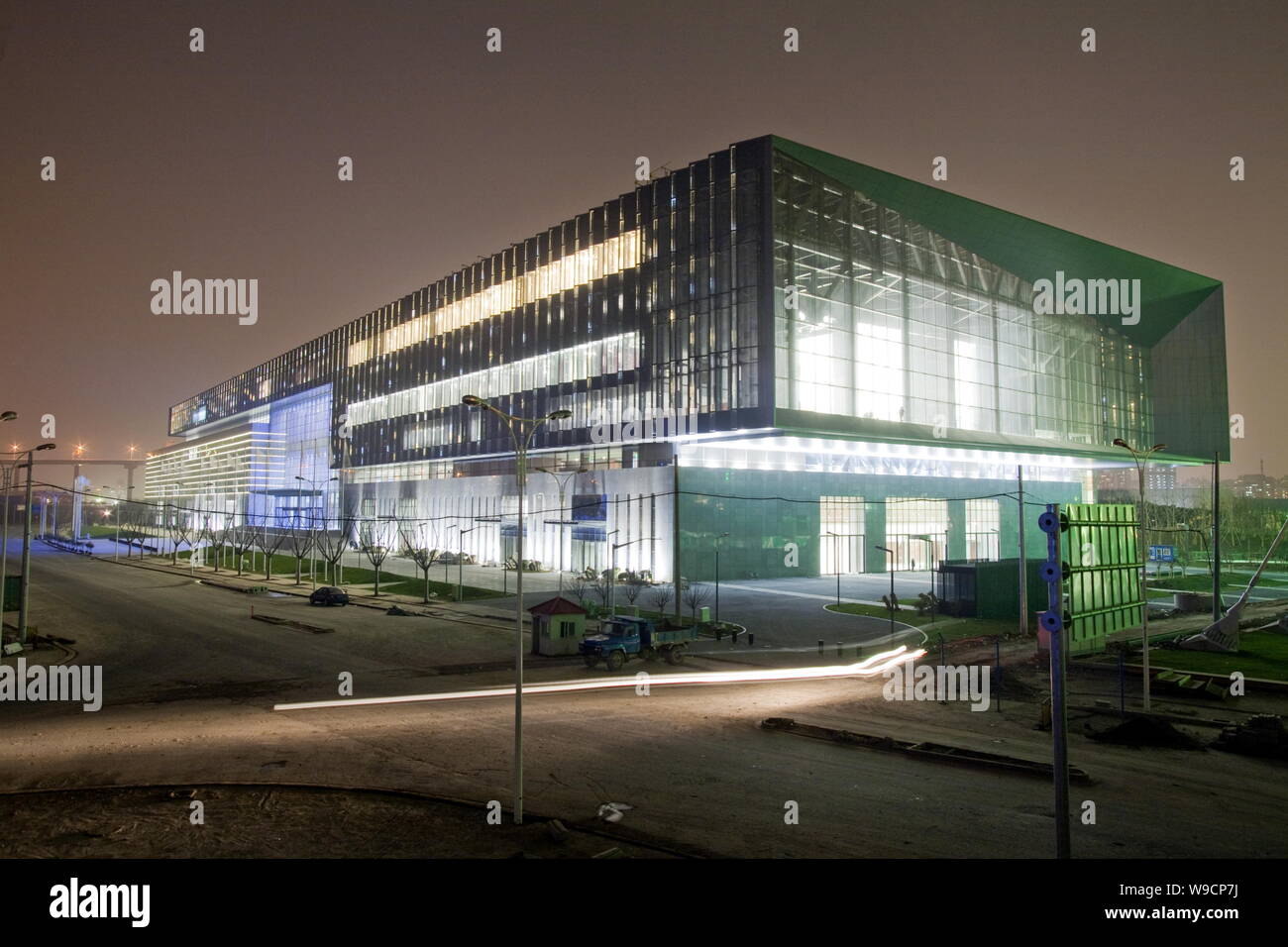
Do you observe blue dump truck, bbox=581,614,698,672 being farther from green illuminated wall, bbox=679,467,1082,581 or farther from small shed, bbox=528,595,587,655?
green illuminated wall, bbox=679,467,1082,581

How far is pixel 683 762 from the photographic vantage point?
18.3 m

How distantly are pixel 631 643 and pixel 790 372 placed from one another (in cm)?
3368

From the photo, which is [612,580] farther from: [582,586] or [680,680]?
[680,680]

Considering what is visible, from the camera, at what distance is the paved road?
13.8m

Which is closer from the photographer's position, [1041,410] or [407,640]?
[407,640]

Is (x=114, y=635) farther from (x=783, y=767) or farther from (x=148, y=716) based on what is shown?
(x=783, y=767)

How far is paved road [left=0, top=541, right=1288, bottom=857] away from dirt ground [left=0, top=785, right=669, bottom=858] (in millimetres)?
834

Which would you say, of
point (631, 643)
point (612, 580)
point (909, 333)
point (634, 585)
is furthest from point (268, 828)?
point (909, 333)

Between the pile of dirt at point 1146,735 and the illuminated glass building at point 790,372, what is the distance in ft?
90.1

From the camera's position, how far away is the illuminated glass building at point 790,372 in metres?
61.9

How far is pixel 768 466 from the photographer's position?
67625 millimetres

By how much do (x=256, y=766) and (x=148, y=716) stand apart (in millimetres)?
7685
